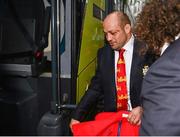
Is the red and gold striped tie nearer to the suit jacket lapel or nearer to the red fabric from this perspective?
the suit jacket lapel

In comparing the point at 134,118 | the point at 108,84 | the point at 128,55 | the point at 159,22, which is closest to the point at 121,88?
the point at 108,84

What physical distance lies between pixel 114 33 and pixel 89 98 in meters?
0.54

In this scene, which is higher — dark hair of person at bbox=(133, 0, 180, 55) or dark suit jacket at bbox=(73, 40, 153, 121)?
dark hair of person at bbox=(133, 0, 180, 55)

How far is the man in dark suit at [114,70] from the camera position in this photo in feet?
9.00

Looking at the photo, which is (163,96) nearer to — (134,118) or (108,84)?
(134,118)

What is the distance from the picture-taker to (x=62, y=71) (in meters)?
2.95

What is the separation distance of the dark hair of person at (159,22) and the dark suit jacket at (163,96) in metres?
0.07

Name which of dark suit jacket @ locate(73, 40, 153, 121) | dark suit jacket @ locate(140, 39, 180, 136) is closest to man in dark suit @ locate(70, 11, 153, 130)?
dark suit jacket @ locate(73, 40, 153, 121)

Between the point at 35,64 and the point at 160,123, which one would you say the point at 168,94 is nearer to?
the point at 160,123

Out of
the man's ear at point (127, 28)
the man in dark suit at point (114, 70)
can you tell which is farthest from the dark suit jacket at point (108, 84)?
the man's ear at point (127, 28)

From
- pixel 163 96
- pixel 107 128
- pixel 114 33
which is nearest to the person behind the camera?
pixel 163 96

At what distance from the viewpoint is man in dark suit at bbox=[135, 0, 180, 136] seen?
1312mm

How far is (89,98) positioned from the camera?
2.84m

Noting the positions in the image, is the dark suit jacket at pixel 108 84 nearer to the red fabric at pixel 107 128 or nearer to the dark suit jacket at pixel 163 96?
the red fabric at pixel 107 128
